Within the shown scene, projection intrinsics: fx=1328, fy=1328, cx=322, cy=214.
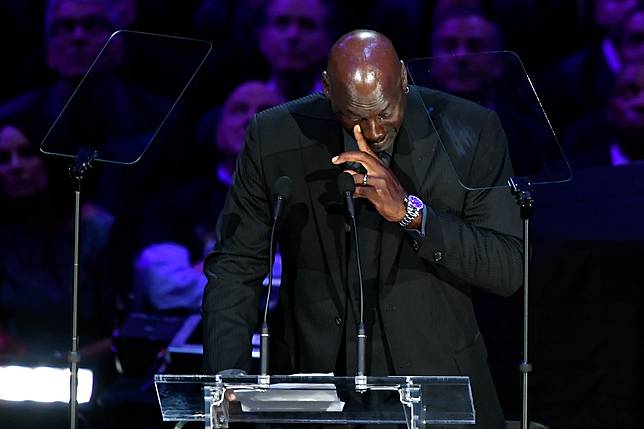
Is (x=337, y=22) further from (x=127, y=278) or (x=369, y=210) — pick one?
(x=369, y=210)

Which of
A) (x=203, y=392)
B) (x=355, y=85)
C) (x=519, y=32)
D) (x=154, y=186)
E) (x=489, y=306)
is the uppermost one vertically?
(x=519, y=32)

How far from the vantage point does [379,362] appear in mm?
3082

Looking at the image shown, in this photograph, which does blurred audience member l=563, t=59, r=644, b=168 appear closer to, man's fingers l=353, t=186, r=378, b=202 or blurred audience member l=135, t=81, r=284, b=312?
blurred audience member l=135, t=81, r=284, b=312

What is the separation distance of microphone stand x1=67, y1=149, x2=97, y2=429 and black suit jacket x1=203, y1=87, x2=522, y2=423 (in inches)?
12.0

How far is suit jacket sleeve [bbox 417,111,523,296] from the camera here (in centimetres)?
297

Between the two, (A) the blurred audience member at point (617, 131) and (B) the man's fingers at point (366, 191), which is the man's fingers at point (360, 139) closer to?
(B) the man's fingers at point (366, 191)

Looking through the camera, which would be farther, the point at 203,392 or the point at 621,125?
the point at 621,125

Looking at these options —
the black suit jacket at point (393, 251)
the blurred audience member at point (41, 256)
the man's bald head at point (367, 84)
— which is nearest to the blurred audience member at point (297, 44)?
the blurred audience member at point (41, 256)

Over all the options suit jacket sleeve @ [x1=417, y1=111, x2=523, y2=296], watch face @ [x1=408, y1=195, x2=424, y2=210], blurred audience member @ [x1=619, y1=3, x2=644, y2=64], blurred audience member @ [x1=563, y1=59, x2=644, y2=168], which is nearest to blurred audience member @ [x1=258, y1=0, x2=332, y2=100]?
blurred audience member @ [x1=563, y1=59, x2=644, y2=168]

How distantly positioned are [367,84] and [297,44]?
9.43 feet

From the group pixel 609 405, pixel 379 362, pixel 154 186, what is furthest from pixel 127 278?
pixel 379 362

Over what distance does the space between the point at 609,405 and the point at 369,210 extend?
4.36ft

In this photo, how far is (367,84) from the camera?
2.94m

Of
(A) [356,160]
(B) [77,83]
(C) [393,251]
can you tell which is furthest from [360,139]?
(B) [77,83]
